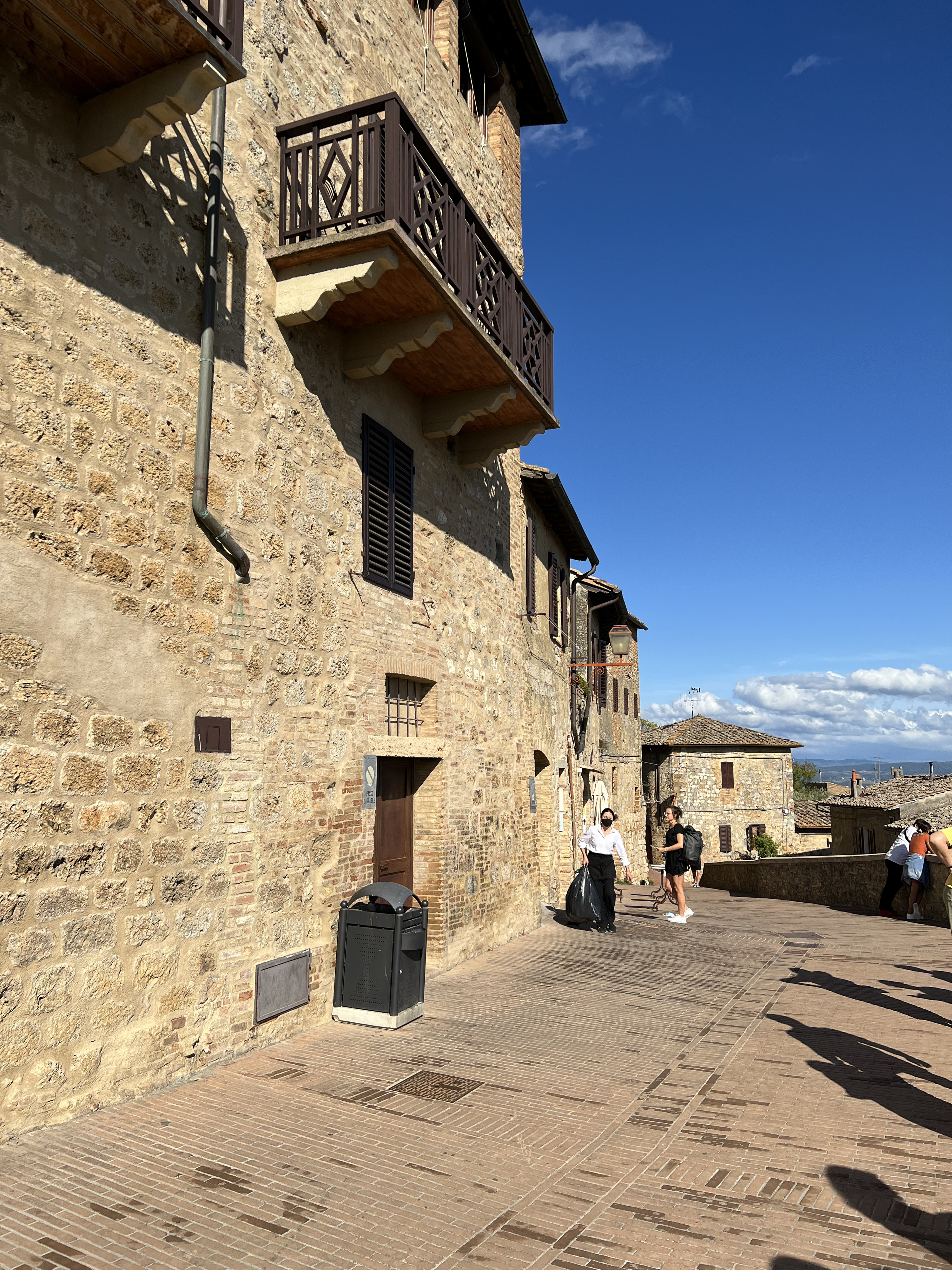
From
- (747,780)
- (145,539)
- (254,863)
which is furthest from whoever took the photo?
(747,780)

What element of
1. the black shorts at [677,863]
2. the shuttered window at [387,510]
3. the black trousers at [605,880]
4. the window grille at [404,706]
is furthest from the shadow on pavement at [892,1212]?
the black shorts at [677,863]

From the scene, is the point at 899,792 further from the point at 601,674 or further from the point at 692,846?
the point at 692,846

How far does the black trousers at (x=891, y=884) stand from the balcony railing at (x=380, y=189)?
10216 millimetres

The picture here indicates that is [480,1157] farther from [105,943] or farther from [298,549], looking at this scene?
[298,549]

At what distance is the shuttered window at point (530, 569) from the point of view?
555 inches

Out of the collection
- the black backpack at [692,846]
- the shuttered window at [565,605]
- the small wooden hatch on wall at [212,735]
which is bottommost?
the black backpack at [692,846]

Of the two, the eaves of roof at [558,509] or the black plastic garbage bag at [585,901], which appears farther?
the eaves of roof at [558,509]

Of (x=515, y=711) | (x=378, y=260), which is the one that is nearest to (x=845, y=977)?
(x=515, y=711)

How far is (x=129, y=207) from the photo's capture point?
5.35 m

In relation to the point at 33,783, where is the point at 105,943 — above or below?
below

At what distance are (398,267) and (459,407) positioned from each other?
2.66 metres

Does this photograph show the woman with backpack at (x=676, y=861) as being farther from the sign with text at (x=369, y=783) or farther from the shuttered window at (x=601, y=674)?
the shuttered window at (x=601, y=674)

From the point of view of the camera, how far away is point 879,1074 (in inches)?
225

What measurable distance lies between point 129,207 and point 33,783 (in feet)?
11.4
